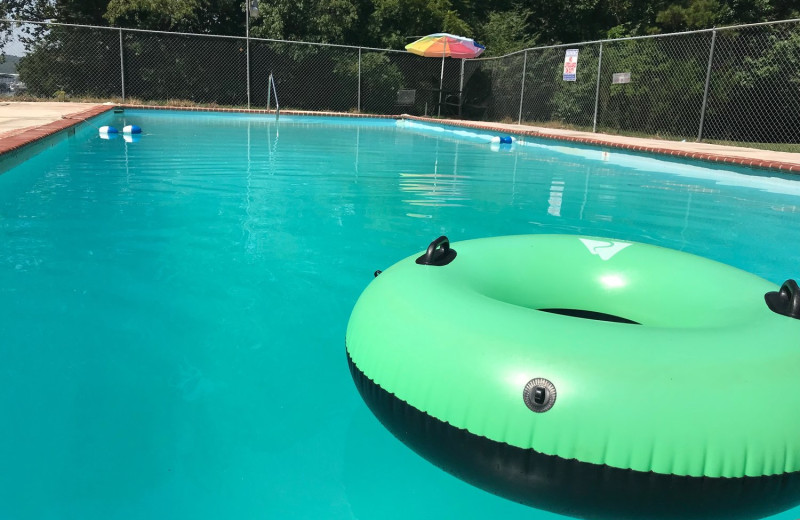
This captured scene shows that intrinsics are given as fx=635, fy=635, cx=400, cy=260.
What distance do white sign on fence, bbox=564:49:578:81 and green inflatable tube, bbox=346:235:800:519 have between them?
11.7m

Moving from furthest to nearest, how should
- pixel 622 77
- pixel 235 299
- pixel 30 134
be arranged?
pixel 622 77
pixel 30 134
pixel 235 299

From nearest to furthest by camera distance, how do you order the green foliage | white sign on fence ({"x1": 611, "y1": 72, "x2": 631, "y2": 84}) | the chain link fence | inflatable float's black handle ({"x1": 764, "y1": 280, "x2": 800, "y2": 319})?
inflatable float's black handle ({"x1": 764, "y1": 280, "x2": 800, "y2": 319}) → white sign on fence ({"x1": 611, "y1": 72, "x2": 631, "y2": 84}) → the chain link fence → the green foliage

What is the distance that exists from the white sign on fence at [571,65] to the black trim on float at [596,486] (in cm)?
1218

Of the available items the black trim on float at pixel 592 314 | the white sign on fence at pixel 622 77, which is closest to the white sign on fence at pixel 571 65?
the white sign on fence at pixel 622 77

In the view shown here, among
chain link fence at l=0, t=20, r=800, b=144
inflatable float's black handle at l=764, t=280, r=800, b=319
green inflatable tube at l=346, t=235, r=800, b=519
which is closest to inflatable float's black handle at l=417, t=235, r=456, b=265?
green inflatable tube at l=346, t=235, r=800, b=519

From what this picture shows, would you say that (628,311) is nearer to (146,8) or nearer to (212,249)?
(212,249)

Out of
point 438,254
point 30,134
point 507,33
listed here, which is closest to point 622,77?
point 507,33

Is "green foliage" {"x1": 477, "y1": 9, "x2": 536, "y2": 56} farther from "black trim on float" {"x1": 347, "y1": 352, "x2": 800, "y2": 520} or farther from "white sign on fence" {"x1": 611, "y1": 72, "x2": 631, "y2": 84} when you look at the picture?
"black trim on float" {"x1": 347, "y1": 352, "x2": 800, "y2": 520}

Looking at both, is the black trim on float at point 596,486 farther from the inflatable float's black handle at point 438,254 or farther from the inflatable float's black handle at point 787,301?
the inflatable float's black handle at point 438,254

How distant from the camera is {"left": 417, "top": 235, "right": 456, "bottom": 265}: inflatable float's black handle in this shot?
6.61ft

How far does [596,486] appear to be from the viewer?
1.40 meters

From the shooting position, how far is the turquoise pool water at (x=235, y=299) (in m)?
1.77

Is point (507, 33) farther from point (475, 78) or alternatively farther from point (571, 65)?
point (571, 65)

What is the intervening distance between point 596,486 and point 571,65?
40.7ft
